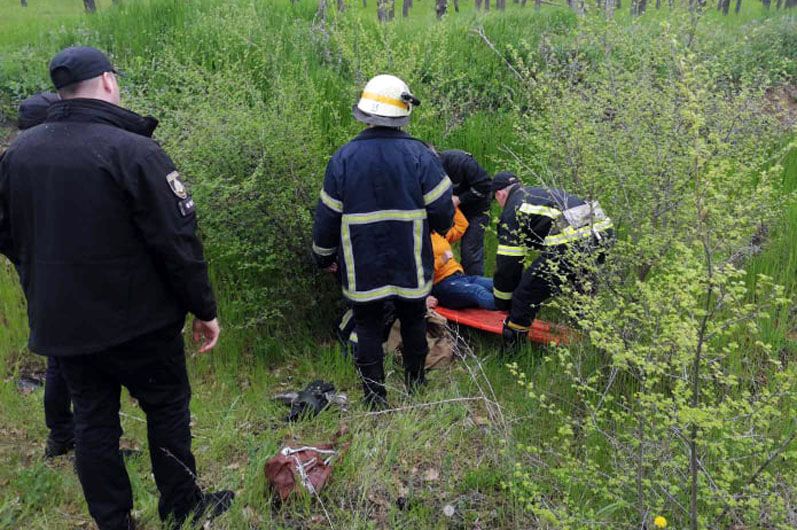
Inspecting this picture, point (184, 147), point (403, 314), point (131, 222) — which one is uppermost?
point (131, 222)

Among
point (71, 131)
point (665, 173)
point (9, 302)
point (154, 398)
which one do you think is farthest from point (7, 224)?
point (665, 173)

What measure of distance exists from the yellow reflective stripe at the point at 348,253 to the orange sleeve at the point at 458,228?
2.13 metres

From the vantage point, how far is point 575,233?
13.1 feet

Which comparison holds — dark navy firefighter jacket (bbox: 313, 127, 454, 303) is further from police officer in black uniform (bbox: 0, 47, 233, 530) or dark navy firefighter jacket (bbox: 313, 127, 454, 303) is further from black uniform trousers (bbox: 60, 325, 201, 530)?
black uniform trousers (bbox: 60, 325, 201, 530)

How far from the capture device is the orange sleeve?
5.98 metres

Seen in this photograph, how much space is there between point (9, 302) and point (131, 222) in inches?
134

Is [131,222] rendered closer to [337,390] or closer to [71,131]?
[71,131]

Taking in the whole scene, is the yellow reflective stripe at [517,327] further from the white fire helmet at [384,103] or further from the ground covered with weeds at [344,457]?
the white fire helmet at [384,103]

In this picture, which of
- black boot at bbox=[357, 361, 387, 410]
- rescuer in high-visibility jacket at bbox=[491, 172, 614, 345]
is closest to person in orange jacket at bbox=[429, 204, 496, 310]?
rescuer in high-visibility jacket at bbox=[491, 172, 614, 345]

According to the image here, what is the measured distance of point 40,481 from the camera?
11.8ft

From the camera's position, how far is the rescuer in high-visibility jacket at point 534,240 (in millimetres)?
4043

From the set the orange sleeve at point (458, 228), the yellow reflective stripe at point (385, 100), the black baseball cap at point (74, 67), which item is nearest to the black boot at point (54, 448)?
the black baseball cap at point (74, 67)

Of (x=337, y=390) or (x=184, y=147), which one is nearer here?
(x=337, y=390)

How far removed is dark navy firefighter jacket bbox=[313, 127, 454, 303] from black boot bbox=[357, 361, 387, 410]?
491 millimetres
